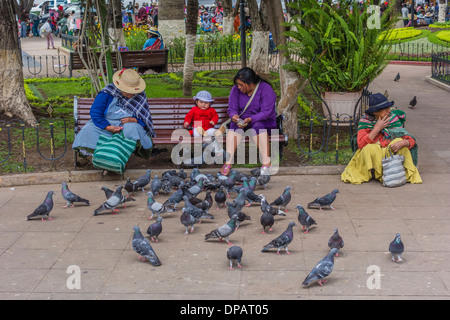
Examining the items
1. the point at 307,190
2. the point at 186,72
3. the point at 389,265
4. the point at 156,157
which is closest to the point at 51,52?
the point at 186,72

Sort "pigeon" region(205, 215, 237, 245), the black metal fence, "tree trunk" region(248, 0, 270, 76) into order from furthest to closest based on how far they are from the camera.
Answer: the black metal fence, "tree trunk" region(248, 0, 270, 76), "pigeon" region(205, 215, 237, 245)

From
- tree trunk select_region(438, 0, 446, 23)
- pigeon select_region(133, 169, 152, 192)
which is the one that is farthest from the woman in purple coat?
tree trunk select_region(438, 0, 446, 23)

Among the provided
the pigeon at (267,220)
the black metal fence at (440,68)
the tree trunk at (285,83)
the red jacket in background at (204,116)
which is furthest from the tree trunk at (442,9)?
the pigeon at (267,220)

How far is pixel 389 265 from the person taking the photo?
6.04m

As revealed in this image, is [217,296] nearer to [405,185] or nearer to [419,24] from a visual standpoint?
[405,185]

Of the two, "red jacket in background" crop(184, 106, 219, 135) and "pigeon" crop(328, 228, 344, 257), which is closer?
"pigeon" crop(328, 228, 344, 257)

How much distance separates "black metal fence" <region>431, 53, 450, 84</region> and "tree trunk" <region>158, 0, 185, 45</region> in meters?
8.35

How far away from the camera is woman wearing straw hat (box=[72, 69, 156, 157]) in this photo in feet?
29.4

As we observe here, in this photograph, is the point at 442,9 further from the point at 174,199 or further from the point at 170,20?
the point at 174,199

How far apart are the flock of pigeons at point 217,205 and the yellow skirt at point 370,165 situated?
1086 millimetres

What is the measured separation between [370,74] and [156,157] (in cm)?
357

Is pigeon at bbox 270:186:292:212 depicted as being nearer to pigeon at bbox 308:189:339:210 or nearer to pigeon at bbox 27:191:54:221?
pigeon at bbox 308:189:339:210

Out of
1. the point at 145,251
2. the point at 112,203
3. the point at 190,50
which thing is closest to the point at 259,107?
the point at 112,203

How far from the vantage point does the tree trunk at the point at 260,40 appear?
17703mm
